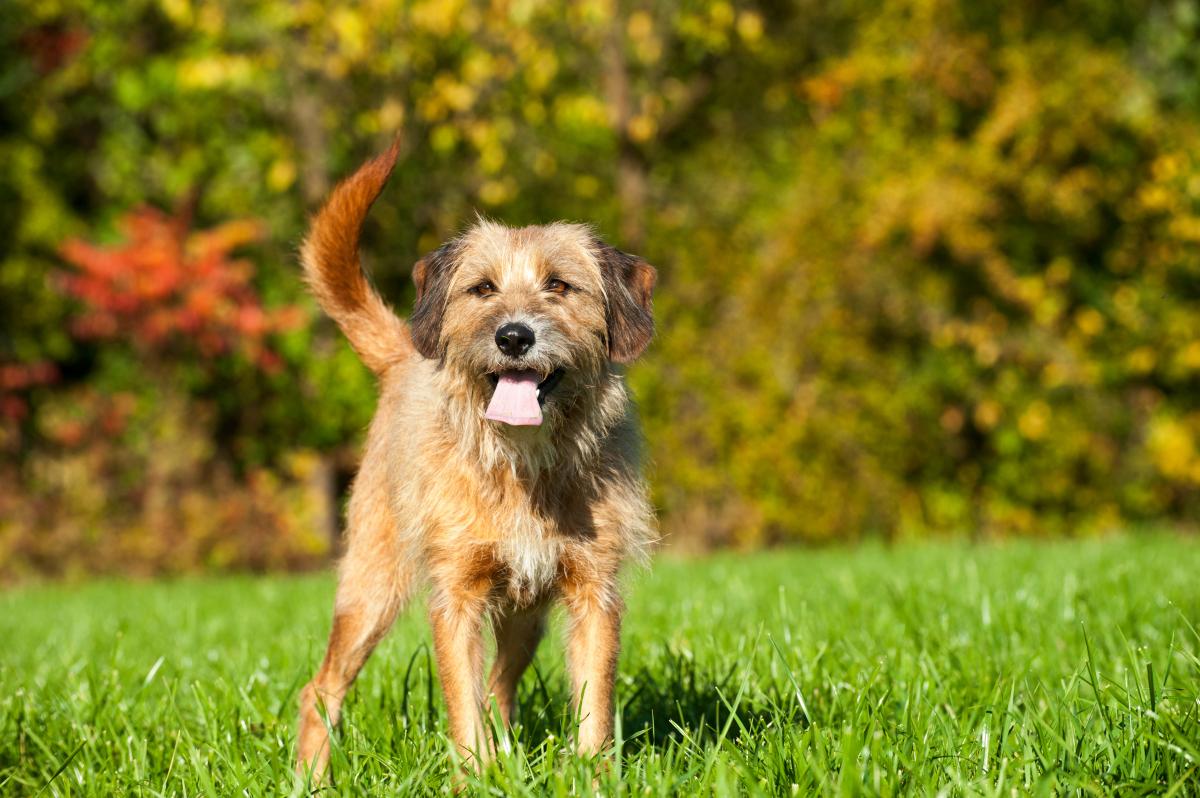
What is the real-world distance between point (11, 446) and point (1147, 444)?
11.5 metres

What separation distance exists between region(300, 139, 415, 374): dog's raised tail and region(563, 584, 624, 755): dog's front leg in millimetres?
1284

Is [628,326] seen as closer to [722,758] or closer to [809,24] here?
[722,758]

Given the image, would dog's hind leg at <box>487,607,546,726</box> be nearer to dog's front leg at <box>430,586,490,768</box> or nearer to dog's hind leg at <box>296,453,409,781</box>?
dog's hind leg at <box>296,453,409,781</box>

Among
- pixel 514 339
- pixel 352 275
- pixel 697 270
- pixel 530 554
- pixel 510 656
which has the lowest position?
pixel 510 656

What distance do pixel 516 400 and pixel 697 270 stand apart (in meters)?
8.93

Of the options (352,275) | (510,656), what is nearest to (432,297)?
(352,275)

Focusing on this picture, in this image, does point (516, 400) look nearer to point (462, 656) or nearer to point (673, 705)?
point (462, 656)

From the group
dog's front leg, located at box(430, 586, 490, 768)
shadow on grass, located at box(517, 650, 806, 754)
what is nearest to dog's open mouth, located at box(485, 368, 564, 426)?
dog's front leg, located at box(430, 586, 490, 768)

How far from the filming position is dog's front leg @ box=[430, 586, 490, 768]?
120 inches

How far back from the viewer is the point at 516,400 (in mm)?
3131

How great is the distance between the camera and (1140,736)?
266 centimetres

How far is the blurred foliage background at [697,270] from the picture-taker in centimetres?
1153

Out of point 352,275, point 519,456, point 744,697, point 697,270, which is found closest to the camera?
point 519,456

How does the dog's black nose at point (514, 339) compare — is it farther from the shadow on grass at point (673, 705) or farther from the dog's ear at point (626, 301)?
the shadow on grass at point (673, 705)
